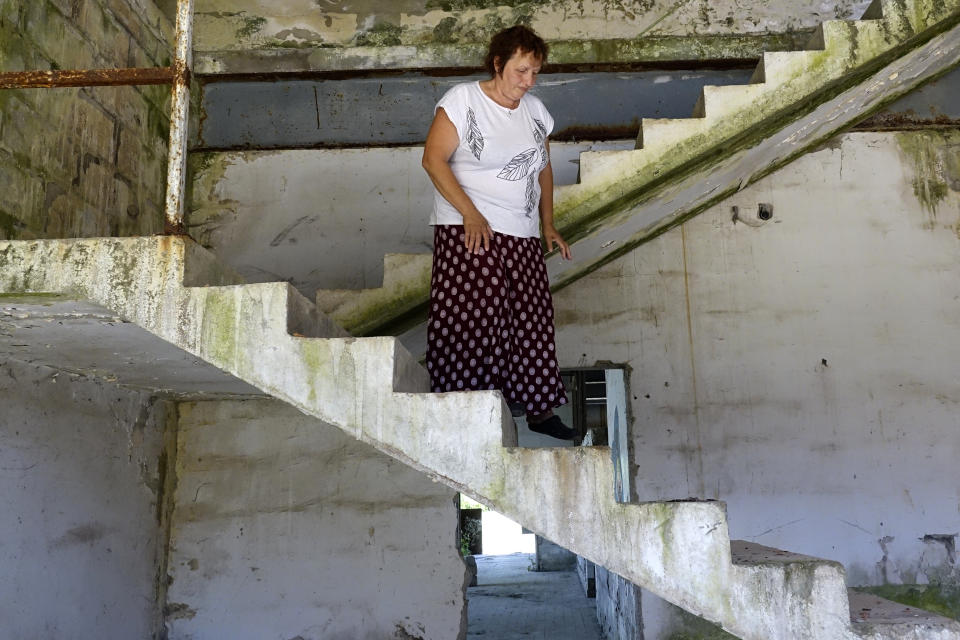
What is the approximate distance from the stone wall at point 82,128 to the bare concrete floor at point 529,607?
451 cm

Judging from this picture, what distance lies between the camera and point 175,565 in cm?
550

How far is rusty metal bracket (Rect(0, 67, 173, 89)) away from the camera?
305cm

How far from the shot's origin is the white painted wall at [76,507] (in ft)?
13.9

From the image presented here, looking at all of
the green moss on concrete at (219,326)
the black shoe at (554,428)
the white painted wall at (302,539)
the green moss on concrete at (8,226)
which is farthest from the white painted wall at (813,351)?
the green moss on concrete at (8,226)

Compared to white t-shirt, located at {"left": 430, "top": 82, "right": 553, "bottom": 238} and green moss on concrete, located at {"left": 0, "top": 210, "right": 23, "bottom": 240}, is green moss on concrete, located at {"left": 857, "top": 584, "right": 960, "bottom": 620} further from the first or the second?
green moss on concrete, located at {"left": 0, "top": 210, "right": 23, "bottom": 240}

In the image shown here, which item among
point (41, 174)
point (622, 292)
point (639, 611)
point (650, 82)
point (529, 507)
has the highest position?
point (650, 82)

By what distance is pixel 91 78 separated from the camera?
3.13 meters

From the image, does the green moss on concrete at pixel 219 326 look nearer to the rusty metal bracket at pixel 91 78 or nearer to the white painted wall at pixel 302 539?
the rusty metal bracket at pixel 91 78

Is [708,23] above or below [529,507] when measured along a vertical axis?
above

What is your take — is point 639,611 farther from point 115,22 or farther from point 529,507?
point 115,22

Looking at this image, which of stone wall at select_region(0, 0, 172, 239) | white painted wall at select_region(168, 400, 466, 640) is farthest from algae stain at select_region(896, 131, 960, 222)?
stone wall at select_region(0, 0, 172, 239)

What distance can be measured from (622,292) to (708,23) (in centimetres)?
191

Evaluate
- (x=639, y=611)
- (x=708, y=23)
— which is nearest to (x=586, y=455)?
(x=639, y=611)

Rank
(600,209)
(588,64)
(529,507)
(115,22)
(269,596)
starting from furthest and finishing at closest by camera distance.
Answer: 1. (588,64)
2. (269,596)
3. (115,22)
4. (600,209)
5. (529,507)
